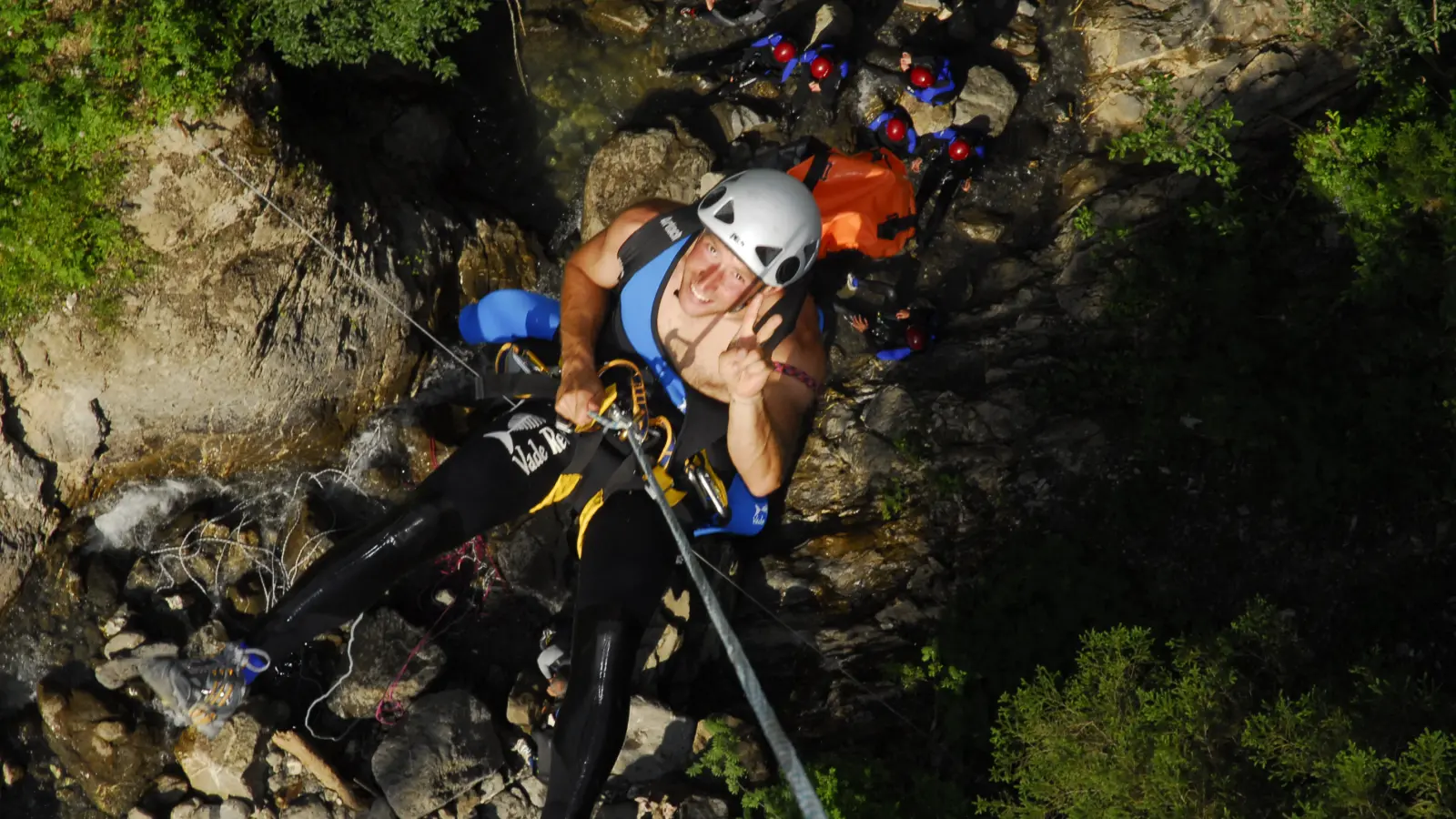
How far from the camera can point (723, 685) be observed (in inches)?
246

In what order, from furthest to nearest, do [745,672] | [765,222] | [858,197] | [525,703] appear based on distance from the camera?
[858,197] < [525,703] < [765,222] < [745,672]

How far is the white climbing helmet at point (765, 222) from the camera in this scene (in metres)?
5.45

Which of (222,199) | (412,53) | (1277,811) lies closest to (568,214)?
(412,53)

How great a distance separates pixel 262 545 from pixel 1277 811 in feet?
19.0

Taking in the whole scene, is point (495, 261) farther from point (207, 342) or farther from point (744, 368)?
point (744, 368)

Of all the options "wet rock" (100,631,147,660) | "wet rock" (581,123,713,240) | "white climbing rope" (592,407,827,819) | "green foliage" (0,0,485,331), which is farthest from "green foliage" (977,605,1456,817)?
"green foliage" (0,0,485,331)

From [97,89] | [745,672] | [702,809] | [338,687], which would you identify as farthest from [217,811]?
[97,89]

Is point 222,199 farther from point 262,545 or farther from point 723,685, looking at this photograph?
point 723,685

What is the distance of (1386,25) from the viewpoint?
5793 mm

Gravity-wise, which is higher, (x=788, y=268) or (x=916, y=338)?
(x=788, y=268)

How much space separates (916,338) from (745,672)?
132 inches

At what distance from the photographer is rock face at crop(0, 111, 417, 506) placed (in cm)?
590

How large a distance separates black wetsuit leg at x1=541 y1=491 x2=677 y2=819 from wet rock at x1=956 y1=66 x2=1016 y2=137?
3943 millimetres

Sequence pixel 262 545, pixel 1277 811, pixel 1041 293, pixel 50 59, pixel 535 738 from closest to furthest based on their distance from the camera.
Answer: pixel 1277 811
pixel 50 59
pixel 535 738
pixel 262 545
pixel 1041 293
